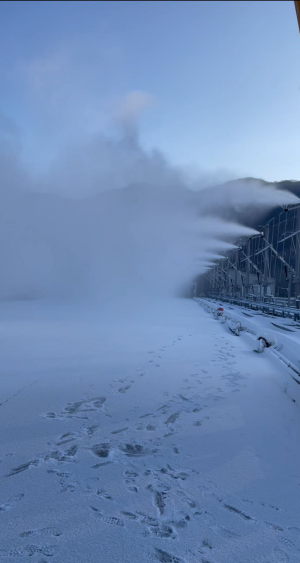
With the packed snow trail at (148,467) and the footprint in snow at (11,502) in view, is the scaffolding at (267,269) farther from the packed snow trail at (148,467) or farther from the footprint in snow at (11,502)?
the footprint in snow at (11,502)

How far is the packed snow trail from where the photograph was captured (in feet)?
7.01

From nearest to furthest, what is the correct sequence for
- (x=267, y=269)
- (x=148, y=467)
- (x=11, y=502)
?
(x=11, y=502)
(x=148, y=467)
(x=267, y=269)

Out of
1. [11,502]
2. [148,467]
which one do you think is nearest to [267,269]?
[148,467]

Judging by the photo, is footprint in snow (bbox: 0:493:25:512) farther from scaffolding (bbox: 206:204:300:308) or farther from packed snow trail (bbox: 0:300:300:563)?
scaffolding (bbox: 206:204:300:308)

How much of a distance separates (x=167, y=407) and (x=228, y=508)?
2.09 metres

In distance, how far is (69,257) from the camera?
192ft

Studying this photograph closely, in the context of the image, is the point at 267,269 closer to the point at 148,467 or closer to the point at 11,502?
the point at 148,467

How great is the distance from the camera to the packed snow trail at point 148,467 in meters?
2.14

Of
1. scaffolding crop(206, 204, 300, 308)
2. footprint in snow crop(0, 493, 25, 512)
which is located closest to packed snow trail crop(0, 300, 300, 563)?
footprint in snow crop(0, 493, 25, 512)

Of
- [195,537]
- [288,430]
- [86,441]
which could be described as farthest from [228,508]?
[288,430]

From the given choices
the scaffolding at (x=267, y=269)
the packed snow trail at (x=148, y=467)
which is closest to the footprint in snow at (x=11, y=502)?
the packed snow trail at (x=148, y=467)

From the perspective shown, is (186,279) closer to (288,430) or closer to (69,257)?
(69,257)

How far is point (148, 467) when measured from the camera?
3021 millimetres

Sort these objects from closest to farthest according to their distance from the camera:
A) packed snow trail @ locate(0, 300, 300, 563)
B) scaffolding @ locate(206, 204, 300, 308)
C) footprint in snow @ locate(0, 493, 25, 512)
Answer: packed snow trail @ locate(0, 300, 300, 563) < footprint in snow @ locate(0, 493, 25, 512) < scaffolding @ locate(206, 204, 300, 308)
